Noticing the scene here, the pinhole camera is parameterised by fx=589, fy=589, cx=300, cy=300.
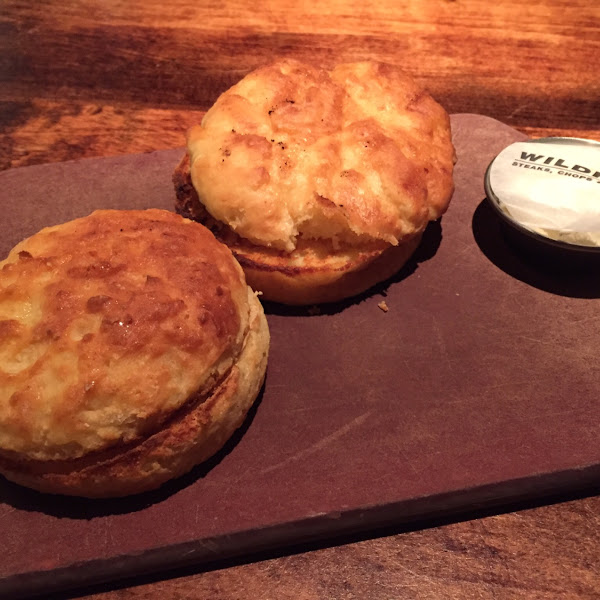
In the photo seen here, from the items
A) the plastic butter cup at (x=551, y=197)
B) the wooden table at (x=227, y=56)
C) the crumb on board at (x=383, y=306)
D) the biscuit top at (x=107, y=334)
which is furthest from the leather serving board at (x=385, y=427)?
the wooden table at (x=227, y=56)

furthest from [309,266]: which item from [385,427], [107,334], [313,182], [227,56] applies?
[227,56]

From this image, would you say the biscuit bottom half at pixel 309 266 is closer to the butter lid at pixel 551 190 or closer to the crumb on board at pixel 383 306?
the crumb on board at pixel 383 306

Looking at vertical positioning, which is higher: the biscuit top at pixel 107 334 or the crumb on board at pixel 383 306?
the biscuit top at pixel 107 334

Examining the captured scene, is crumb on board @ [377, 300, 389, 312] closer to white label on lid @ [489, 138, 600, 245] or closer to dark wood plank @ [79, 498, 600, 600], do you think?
white label on lid @ [489, 138, 600, 245]

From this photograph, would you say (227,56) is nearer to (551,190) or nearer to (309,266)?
(309,266)

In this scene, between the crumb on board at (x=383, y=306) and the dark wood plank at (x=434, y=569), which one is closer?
the dark wood plank at (x=434, y=569)
